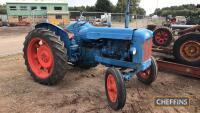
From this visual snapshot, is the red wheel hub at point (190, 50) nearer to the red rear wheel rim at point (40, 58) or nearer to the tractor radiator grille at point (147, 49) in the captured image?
the tractor radiator grille at point (147, 49)

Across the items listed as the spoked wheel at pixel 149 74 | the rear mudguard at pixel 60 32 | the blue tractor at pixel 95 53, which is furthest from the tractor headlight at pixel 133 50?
the rear mudguard at pixel 60 32

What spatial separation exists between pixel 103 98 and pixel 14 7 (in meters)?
30.9

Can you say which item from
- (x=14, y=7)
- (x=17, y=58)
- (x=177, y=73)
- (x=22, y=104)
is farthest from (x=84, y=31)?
(x=14, y=7)

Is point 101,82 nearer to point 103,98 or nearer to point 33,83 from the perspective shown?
point 103,98

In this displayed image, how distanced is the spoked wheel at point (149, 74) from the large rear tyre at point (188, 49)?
4.69 feet

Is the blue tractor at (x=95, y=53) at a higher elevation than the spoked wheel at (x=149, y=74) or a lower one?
higher

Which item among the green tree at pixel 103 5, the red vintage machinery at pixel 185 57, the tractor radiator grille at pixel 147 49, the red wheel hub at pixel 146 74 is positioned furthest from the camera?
the green tree at pixel 103 5

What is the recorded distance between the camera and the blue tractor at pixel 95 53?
15.3 ft

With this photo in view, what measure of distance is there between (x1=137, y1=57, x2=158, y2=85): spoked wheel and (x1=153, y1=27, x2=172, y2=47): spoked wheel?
143 inches

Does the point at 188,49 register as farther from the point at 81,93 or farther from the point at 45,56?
the point at 45,56

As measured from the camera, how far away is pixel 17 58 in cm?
870

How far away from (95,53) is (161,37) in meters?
4.28

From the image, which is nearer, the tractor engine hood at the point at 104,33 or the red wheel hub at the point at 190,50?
the tractor engine hood at the point at 104,33

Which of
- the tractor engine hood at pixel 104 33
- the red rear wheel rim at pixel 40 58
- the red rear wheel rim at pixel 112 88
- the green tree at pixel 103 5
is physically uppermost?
the green tree at pixel 103 5
